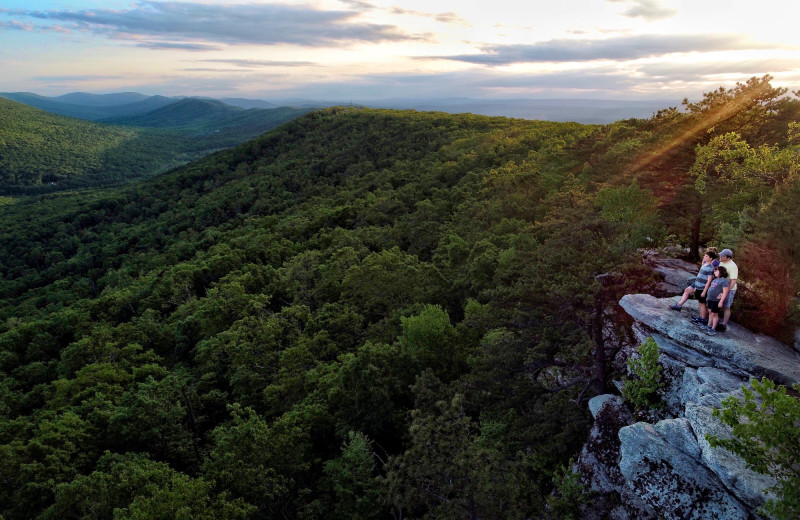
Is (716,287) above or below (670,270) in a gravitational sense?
above

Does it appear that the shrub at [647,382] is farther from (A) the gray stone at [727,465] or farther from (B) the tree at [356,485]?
(B) the tree at [356,485]

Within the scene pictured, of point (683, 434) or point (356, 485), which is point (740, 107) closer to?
point (683, 434)

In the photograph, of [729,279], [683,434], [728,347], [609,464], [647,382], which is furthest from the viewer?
[647,382]

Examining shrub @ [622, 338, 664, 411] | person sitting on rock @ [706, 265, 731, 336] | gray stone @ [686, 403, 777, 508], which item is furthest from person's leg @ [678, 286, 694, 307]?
gray stone @ [686, 403, 777, 508]

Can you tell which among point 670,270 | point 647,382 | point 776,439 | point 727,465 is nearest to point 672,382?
point 647,382

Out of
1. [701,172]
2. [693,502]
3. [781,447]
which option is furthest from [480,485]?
[701,172]

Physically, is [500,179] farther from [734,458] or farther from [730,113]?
[734,458]
